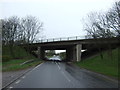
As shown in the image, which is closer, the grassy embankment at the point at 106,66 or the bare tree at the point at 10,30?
the grassy embankment at the point at 106,66

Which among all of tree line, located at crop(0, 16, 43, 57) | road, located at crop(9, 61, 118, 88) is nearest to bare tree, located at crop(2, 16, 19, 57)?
tree line, located at crop(0, 16, 43, 57)

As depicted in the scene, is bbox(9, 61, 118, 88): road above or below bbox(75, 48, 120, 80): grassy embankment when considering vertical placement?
above

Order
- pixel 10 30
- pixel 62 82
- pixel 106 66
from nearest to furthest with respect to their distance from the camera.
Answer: pixel 62 82 → pixel 106 66 → pixel 10 30

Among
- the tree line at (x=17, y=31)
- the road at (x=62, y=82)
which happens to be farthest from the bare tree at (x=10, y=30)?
the road at (x=62, y=82)

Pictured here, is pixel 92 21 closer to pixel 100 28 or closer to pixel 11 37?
pixel 100 28

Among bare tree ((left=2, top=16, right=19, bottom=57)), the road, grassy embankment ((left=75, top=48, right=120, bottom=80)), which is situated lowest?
grassy embankment ((left=75, top=48, right=120, bottom=80))

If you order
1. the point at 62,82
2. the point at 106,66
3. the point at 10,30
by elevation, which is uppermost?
the point at 10,30

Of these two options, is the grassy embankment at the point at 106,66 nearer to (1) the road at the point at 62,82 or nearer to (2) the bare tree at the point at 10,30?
(1) the road at the point at 62,82

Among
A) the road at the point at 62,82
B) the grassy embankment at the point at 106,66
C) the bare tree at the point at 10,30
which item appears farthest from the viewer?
the bare tree at the point at 10,30

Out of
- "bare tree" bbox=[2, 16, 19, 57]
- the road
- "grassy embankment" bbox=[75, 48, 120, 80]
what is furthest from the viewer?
"bare tree" bbox=[2, 16, 19, 57]

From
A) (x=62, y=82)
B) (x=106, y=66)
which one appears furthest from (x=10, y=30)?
(x=62, y=82)

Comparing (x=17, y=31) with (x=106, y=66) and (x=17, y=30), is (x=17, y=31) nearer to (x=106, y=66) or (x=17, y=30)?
(x=17, y=30)

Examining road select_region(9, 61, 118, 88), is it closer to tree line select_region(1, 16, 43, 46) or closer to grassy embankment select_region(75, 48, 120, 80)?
grassy embankment select_region(75, 48, 120, 80)

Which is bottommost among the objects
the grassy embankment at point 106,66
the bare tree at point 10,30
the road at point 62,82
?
the grassy embankment at point 106,66
